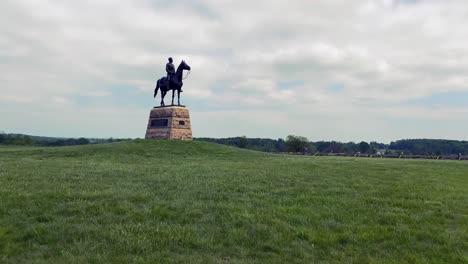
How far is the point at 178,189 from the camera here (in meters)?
10.4

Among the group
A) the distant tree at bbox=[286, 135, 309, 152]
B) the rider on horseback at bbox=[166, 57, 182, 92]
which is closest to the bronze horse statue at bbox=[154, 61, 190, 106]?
the rider on horseback at bbox=[166, 57, 182, 92]

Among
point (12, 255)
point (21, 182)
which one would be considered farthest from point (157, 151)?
point (12, 255)

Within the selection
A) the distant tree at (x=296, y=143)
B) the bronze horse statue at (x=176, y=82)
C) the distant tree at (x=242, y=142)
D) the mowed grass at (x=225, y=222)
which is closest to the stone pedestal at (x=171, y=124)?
the bronze horse statue at (x=176, y=82)

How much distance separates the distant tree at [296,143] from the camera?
69188mm

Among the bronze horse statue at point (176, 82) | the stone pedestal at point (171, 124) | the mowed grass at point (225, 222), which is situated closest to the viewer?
the mowed grass at point (225, 222)

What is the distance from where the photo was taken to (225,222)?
22.9 feet

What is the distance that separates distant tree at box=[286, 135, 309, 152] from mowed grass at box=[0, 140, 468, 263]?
57450 millimetres

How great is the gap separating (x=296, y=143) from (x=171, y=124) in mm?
39965

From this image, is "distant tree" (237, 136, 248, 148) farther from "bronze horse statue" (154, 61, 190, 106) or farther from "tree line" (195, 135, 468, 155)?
"bronze horse statue" (154, 61, 190, 106)

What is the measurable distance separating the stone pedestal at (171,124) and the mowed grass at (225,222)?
21.7 metres

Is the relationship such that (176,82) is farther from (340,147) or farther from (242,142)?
(340,147)

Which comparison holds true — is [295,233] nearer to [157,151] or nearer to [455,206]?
[455,206]

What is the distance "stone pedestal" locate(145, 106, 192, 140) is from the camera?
3347cm

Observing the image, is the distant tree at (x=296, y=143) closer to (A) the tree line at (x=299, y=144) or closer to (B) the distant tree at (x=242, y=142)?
(A) the tree line at (x=299, y=144)
